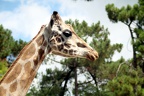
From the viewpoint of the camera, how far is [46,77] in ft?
58.4

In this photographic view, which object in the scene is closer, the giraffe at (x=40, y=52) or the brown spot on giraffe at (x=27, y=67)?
the giraffe at (x=40, y=52)

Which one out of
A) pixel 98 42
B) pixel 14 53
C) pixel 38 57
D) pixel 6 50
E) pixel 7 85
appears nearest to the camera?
→ pixel 7 85

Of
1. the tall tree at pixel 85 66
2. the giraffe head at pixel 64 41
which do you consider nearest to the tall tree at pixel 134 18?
the tall tree at pixel 85 66

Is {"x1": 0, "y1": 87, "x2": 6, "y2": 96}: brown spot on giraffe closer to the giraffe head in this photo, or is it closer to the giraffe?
the giraffe

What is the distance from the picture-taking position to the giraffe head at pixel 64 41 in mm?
3938

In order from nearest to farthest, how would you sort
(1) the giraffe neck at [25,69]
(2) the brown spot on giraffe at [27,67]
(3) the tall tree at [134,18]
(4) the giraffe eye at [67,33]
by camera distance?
(1) the giraffe neck at [25,69], (2) the brown spot on giraffe at [27,67], (4) the giraffe eye at [67,33], (3) the tall tree at [134,18]

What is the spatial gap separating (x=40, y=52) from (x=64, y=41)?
1.09ft

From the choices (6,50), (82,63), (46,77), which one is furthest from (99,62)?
(6,50)

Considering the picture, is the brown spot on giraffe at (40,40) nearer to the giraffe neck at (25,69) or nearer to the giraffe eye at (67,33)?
the giraffe neck at (25,69)

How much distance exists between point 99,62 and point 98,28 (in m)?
1.71

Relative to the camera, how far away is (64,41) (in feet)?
13.2

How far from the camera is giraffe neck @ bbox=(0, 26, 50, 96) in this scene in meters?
3.59

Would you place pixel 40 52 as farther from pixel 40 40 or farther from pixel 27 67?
pixel 27 67

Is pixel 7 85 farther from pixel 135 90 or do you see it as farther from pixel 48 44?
pixel 135 90
